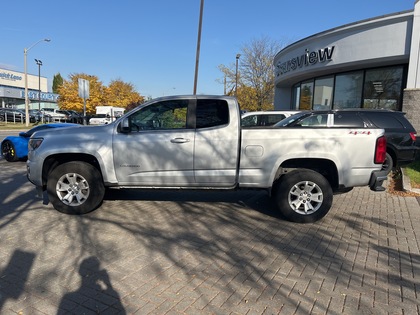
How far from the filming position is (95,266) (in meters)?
3.58

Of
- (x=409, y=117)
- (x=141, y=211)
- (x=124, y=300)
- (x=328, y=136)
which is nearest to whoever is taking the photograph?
(x=124, y=300)

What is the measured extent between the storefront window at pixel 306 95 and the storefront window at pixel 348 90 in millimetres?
A: 2489

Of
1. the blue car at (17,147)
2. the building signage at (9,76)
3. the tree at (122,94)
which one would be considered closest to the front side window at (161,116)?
the blue car at (17,147)

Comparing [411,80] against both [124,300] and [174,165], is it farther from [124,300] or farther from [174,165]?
[124,300]

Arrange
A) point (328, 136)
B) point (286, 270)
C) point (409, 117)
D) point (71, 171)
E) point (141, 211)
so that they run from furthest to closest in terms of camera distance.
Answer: point (409, 117) < point (141, 211) < point (71, 171) < point (328, 136) < point (286, 270)

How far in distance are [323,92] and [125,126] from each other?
13932mm

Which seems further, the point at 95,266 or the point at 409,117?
the point at 409,117

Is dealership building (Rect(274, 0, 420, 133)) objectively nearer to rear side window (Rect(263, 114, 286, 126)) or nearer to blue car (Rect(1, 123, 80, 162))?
rear side window (Rect(263, 114, 286, 126))

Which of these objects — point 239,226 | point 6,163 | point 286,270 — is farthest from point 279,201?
point 6,163

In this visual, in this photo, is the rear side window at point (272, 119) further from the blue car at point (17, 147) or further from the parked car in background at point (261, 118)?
the blue car at point (17, 147)

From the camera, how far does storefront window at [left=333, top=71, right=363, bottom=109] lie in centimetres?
1442

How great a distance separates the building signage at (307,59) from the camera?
14186 mm

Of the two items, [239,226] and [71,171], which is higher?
[71,171]

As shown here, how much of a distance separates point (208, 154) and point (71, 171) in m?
2.20
